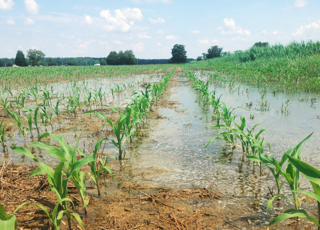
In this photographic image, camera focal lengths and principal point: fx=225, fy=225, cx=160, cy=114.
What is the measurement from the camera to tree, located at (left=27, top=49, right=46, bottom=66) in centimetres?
8050

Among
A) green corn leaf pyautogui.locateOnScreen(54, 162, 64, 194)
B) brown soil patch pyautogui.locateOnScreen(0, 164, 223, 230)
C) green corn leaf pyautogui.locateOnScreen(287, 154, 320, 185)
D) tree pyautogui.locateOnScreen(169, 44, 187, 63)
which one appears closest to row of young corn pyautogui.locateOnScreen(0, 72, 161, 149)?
brown soil patch pyautogui.locateOnScreen(0, 164, 223, 230)

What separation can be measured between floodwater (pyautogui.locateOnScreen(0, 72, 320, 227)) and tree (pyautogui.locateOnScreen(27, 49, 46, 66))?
292 feet

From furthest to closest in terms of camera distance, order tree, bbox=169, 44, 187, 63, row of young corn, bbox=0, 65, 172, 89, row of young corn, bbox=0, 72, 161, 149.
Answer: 1. tree, bbox=169, 44, 187, 63
2. row of young corn, bbox=0, 65, 172, 89
3. row of young corn, bbox=0, 72, 161, 149

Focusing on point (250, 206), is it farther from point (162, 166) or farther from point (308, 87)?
point (308, 87)

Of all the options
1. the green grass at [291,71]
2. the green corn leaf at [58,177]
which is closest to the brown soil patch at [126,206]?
the green corn leaf at [58,177]

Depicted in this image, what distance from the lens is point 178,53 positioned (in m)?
74.1

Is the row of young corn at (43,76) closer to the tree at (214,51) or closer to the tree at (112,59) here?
the tree at (112,59)

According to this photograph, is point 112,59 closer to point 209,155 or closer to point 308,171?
point 209,155

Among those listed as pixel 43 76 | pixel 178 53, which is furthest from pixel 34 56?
pixel 43 76

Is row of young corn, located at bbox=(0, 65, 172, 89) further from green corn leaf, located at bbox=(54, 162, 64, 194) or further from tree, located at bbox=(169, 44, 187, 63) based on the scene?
tree, located at bbox=(169, 44, 187, 63)

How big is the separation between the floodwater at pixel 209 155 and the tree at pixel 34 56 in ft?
292

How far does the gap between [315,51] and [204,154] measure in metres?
17.8

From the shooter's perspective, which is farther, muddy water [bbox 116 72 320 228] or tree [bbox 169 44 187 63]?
tree [bbox 169 44 187 63]

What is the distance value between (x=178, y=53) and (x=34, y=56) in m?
51.7
